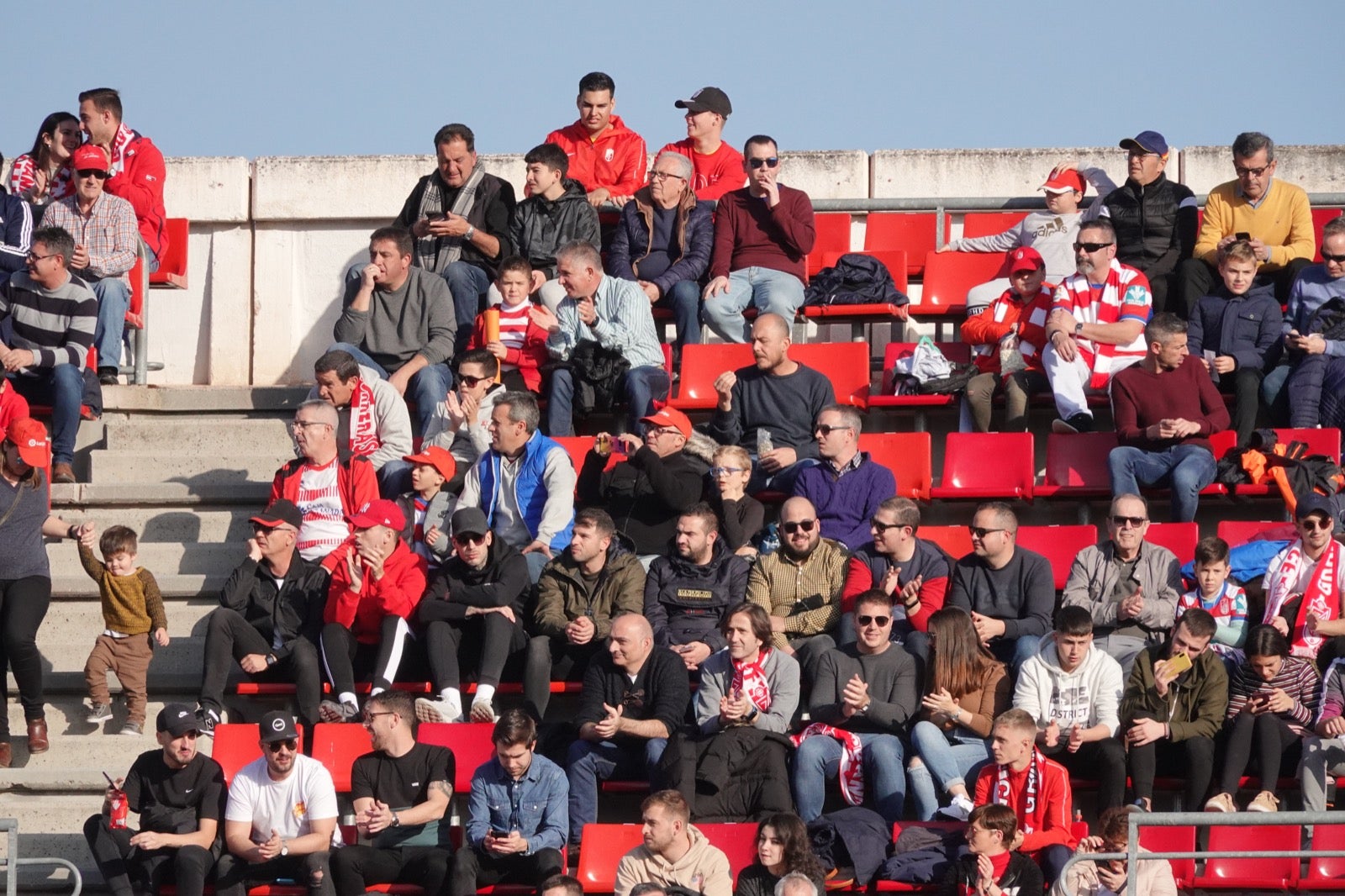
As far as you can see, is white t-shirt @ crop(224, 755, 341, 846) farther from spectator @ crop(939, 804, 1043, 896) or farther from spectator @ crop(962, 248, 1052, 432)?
spectator @ crop(962, 248, 1052, 432)

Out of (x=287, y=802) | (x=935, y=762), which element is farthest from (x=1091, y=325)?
(x=287, y=802)

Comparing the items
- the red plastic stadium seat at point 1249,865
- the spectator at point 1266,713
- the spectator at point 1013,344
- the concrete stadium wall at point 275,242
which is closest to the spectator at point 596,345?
the spectator at point 1013,344

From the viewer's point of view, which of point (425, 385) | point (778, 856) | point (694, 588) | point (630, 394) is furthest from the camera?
point (425, 385)

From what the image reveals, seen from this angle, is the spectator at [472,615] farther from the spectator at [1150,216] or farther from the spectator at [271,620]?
the spectator at [1150,216]

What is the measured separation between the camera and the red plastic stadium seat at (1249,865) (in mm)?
8586

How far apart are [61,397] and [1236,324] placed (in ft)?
19.1

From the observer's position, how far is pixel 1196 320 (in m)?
10.9

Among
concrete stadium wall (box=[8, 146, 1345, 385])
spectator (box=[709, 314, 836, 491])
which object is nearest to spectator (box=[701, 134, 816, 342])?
spectator (box=[709, 314, 836, 491])

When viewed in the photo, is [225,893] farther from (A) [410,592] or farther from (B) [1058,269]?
(B) [1058,269]

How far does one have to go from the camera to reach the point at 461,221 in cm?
1159

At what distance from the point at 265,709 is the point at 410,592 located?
0.83m

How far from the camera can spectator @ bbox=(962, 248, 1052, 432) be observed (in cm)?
1081

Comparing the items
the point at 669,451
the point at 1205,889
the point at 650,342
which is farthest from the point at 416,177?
the point at 1205,889

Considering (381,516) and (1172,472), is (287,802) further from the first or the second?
(1172,472)
